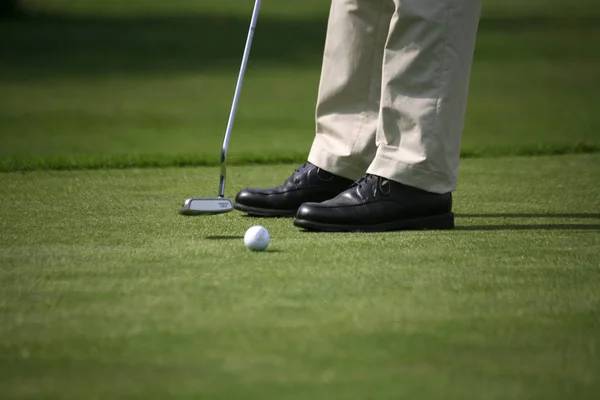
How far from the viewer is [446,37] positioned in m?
2.53

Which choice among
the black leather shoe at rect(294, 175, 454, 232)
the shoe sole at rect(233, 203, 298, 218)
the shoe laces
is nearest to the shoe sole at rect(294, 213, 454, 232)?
the black leather shoe at rect(294, 175, 454, 232)

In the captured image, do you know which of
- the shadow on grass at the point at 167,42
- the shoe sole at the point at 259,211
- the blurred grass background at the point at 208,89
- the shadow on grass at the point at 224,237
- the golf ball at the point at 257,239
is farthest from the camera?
the shadow on grass at the point at 167,42

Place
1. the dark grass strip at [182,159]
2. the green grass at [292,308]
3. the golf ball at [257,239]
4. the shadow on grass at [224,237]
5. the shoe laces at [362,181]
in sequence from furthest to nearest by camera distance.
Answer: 1. the dark grass strip at [182,159]
2. the shoe laces at [362,181]
3. the shadow on grass at [224,237]
4. the golf ball at [257,239]
5. the green grass at [292,308]

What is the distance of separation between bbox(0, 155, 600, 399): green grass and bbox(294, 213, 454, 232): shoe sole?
4 centimetres

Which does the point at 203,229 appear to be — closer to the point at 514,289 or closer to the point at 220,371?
the point at 514,289

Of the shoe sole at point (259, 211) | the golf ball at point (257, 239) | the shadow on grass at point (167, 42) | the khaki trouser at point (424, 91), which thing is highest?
the khaki trouser at point (424, 91)

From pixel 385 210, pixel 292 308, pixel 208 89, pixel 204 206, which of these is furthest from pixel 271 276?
pixel 208 89

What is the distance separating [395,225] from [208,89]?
13.2ft

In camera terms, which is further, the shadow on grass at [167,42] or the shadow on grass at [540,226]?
the shadow on grass at [167,42]

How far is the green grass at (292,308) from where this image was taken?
135 centimetres

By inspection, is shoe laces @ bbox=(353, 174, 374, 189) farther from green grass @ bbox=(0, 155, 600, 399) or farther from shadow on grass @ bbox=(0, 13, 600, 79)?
shadow on grass @ bbox=(0, 13, 600, 79)

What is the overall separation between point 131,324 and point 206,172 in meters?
1.99

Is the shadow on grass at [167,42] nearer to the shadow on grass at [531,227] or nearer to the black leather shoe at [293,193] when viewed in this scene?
the black leather shoe at [293,193]

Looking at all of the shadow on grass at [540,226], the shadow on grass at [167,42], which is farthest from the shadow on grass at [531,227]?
the shadow on grass at [167,42]
